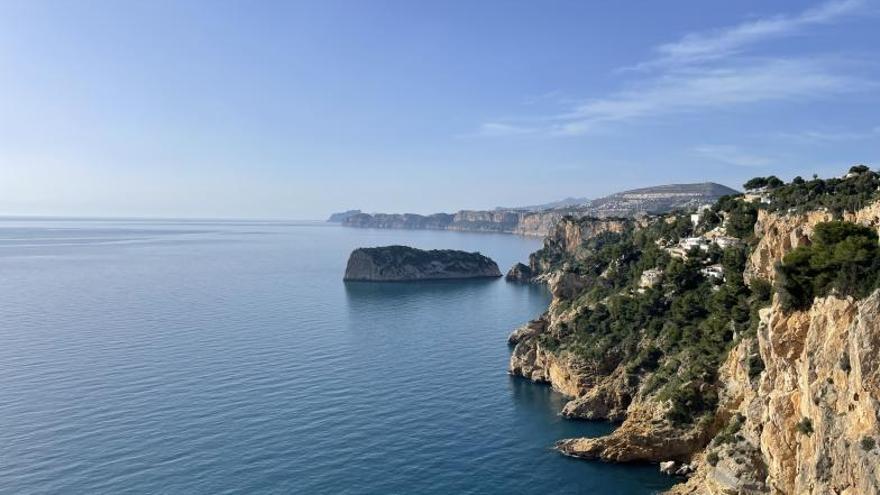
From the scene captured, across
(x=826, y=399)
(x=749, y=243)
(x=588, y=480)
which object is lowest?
(x=588, y=480)

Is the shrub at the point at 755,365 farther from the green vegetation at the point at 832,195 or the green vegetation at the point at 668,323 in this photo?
the green vegetation at the point at 832,195

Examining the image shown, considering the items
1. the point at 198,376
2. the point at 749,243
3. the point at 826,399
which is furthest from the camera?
the point at 198,376

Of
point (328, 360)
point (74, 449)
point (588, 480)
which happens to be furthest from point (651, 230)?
point (74, 449)

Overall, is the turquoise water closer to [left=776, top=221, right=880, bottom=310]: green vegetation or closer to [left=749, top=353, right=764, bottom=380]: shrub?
[left=749, top=353, right=764, bottom=380]: shrub

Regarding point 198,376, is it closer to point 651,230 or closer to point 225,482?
point 225,482

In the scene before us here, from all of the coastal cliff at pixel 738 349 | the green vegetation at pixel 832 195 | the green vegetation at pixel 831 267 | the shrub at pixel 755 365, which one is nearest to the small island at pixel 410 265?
the coastal cliff at pixel 738 349

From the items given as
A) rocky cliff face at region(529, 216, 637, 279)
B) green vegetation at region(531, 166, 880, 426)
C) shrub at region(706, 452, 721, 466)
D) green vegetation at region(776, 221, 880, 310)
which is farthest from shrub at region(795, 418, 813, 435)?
rocky cliff face at region(529, 216, 637, 279)

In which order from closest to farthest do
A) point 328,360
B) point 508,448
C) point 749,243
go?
point 508,448 → point 749,243 → point 328,360
